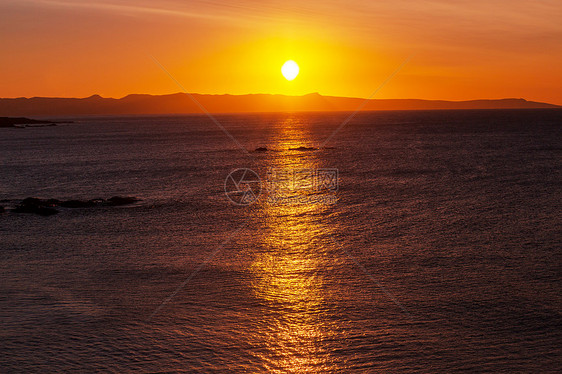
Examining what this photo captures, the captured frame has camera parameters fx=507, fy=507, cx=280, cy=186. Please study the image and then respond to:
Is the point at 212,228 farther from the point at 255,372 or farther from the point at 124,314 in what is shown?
the point at 255,372

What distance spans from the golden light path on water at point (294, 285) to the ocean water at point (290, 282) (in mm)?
105

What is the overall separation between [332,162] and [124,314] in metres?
69.1

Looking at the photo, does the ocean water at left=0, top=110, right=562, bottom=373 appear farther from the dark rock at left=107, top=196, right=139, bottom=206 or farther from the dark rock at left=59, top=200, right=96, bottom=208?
the dark rock at left=59, top=200, right=96, bottom=208

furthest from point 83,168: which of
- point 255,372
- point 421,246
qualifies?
point 255,372

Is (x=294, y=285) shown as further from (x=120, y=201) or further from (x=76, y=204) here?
(x=76, y=204)

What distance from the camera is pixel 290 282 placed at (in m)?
27.7

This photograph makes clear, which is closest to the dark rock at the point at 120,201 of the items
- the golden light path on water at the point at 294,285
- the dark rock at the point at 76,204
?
the dark rock at the point at 76,204

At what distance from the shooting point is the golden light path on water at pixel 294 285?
64.2ft

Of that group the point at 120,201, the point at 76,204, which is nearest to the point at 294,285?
the point at 120,201

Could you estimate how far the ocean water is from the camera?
1952 centimetres

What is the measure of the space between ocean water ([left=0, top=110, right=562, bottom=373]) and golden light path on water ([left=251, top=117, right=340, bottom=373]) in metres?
0.10

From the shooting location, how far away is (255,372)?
60.4ft

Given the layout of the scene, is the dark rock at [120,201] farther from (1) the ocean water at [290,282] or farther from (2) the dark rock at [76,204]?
(2) the dark rock at [76,204]

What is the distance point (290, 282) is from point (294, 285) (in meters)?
0.53
